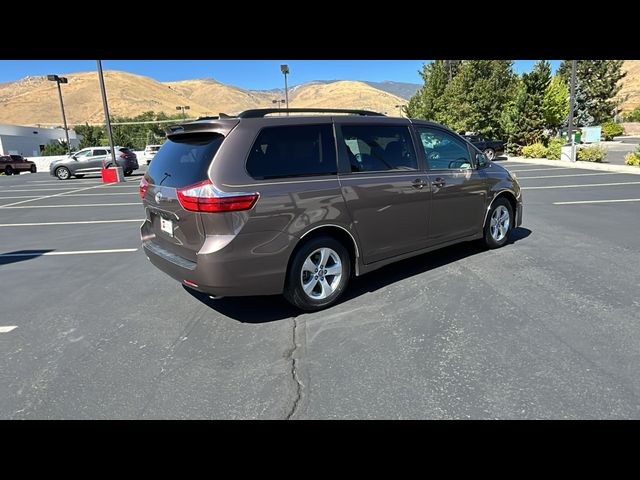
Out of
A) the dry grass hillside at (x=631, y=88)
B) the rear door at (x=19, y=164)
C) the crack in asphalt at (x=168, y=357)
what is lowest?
the crack in asphalt at (x=168, y=357)

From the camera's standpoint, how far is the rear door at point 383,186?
378 centimetres

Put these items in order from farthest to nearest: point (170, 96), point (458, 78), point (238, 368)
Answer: point (170, 96), point (458, 78), point (238, 368)

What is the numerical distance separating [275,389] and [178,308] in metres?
1.75

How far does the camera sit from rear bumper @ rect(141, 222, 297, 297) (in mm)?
3137

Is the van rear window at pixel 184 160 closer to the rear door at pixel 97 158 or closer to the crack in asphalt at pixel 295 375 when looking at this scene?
the crack in asphalt at pixel 295 375

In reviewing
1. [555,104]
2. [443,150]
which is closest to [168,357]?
[443,150]

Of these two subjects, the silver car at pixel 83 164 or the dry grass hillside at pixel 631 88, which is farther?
the dry grass hillside at pixel 631 88

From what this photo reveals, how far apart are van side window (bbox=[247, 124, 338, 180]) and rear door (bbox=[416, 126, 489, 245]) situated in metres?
1.32

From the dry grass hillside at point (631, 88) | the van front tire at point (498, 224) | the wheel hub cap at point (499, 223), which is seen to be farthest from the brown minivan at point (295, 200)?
the dry grass hillside at point (631, 88)

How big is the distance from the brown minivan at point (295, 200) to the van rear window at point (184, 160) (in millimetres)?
13

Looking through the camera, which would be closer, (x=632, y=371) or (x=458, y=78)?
(x=632, y=371)

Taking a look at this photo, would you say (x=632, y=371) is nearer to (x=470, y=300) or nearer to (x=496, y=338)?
(x=496, y=338)
